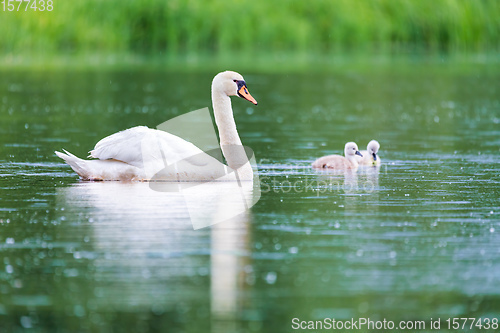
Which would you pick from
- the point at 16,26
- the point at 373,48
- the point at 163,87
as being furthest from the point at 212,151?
the point at 373,48

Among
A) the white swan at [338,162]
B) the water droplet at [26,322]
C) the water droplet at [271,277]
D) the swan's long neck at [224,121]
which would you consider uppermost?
the swan's long neck at [224,121]

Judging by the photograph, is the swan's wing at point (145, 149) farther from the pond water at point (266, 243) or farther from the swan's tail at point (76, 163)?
the pond water at point (266, 243)

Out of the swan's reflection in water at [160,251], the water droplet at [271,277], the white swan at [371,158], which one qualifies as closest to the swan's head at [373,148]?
the white swan at [371,158]

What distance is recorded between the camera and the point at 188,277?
7090mm

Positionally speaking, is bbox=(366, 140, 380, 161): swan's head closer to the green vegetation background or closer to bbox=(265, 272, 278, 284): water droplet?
bbox=(265, 272, 278, 284): water droplet

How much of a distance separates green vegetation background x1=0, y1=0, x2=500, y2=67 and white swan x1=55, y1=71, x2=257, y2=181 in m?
26.0

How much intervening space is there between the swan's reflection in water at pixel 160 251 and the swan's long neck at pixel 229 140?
2.46ft

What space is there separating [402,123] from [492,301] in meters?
13.5

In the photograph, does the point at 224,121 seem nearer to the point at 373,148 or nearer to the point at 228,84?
the point at 228,84

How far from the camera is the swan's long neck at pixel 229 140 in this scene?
11.7 metres

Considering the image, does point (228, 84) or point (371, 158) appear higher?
point (228, 84)

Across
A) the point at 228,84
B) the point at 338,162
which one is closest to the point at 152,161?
the point at 228,84

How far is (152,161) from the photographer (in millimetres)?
11461

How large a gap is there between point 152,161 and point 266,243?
3581 mm
